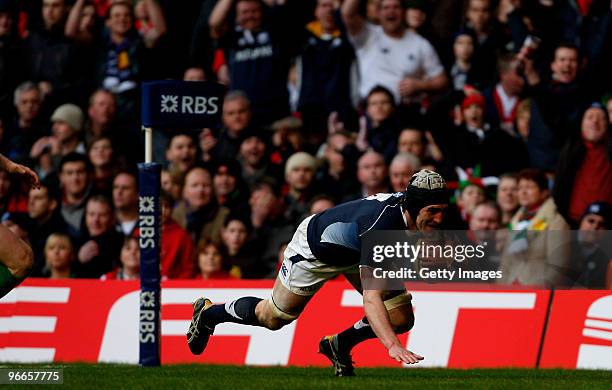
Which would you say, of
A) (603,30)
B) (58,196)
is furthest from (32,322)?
(603,30)

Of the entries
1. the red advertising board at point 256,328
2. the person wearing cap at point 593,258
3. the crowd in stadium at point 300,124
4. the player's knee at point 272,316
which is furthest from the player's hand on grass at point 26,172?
the person wearing cap at point 593,258

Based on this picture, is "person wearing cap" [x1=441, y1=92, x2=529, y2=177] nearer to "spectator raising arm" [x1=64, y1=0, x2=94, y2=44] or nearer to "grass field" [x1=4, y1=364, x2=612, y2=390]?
"grass field" [x1=4, y1=364, x2=612, y2=390]

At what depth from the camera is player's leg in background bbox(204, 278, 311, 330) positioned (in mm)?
12445

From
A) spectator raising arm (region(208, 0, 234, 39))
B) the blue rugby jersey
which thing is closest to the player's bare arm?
the blue rugby jersey

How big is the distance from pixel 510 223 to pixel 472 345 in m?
2.28

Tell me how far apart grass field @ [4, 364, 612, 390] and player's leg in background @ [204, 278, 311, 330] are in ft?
1.61

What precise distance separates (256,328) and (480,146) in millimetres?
4084

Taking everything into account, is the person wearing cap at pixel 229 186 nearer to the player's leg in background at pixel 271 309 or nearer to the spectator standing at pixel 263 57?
the spectator standing at pixel 263 57

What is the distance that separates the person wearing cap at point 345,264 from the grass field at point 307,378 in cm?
44

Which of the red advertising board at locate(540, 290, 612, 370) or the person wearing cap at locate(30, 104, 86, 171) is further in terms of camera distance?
the person wearing cap at locate(30, 104, 86, 171)

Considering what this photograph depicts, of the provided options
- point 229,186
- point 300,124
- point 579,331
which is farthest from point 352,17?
point 579,331

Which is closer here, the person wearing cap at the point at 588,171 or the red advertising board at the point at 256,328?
the red advertising board at the point at 256,328

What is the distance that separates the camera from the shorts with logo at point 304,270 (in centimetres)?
1229

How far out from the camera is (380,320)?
36.9 ft
